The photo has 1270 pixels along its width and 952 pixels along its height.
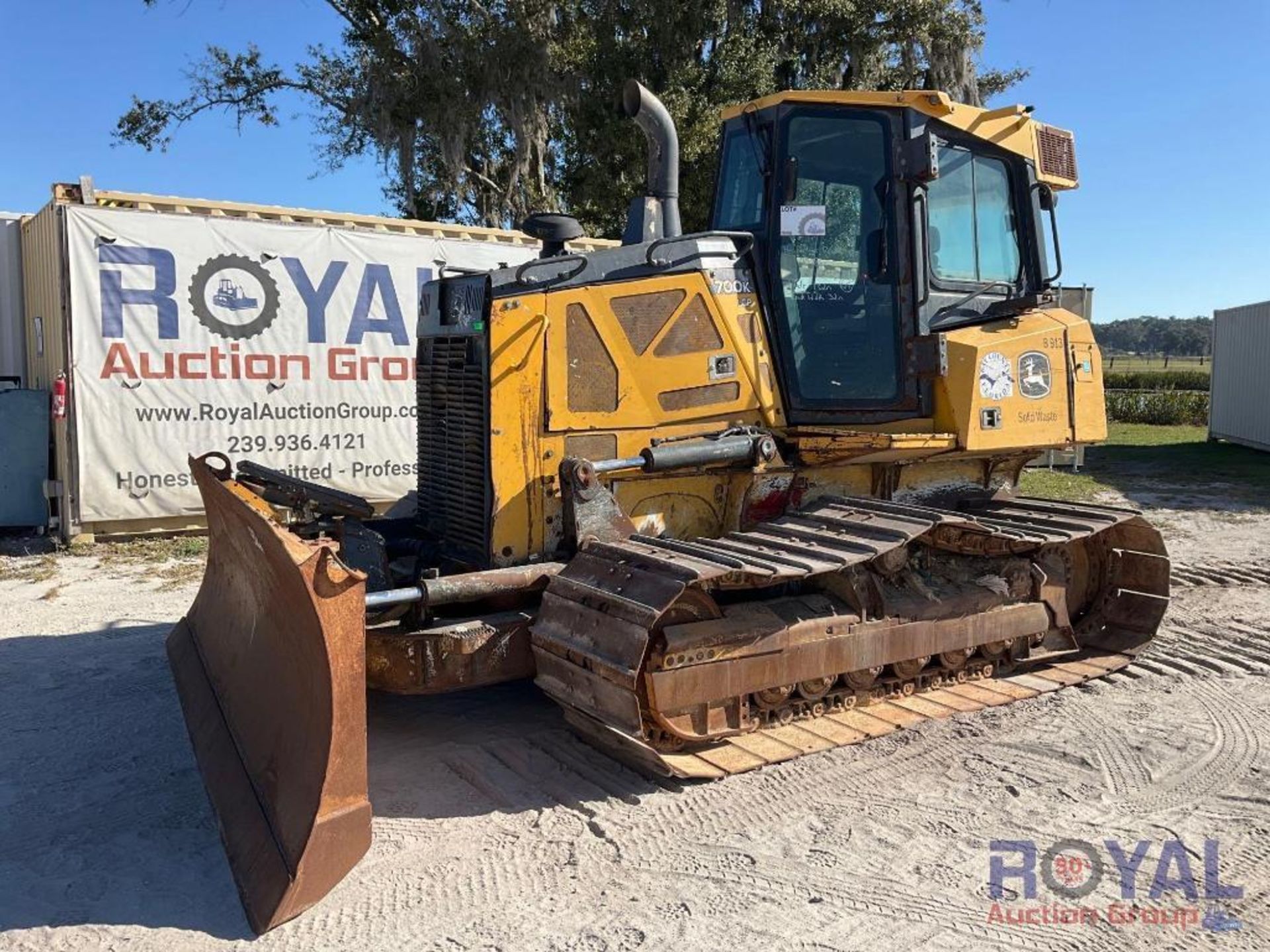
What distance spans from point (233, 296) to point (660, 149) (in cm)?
651

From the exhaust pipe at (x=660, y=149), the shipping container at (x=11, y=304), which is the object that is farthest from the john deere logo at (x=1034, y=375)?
the shipping container at (x=11, y=304)

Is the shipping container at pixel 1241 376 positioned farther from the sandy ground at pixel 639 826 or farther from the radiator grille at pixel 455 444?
the radiator grille at pixel 455 444

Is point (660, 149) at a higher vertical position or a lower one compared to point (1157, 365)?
higher

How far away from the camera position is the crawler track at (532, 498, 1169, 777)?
4.32 metres

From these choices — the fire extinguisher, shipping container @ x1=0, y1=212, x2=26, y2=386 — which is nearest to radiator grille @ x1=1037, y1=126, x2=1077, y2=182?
the fire extinguisher

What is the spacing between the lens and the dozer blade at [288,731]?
3506mm

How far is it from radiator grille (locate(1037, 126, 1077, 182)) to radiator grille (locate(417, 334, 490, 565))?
11.4 feet

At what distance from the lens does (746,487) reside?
5465 mm

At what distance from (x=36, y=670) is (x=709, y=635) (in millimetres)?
4243

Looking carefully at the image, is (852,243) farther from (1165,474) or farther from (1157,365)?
(1157,365)

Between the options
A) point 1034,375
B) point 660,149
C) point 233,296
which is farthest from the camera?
point 233,296

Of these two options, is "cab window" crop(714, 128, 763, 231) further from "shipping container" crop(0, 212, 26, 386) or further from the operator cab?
"shipping container" crop(0, 212, 26, 386)

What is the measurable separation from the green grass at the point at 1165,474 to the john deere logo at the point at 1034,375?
23.6ft

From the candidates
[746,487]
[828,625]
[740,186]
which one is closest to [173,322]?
[740,186]
